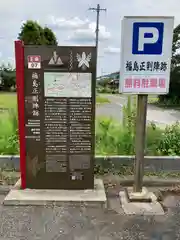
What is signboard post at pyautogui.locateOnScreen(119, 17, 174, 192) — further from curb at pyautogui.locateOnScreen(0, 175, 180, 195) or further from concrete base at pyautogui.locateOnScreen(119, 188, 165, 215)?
curb at pyautogui.locateOnScreen(0, 175, 180, 195)

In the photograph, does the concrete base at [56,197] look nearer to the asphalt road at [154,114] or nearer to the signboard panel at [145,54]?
the signboard panel at [145,54]

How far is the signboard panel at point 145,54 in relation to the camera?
3107mm

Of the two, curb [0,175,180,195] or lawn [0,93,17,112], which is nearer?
curb [0,175,180,195]

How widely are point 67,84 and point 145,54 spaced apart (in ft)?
3.26

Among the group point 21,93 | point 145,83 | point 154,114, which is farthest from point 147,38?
point 154,114

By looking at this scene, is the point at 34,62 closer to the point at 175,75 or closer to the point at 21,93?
the point at 21,93

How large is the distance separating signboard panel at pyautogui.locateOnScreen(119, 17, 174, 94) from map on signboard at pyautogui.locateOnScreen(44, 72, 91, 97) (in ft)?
1.46

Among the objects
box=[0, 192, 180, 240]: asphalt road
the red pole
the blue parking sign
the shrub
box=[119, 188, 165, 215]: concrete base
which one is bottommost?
box=[0, 192, 180, 240]: asphalt road

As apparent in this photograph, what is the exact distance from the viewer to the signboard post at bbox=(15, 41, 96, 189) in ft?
10.9

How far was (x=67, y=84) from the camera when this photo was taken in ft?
11.1

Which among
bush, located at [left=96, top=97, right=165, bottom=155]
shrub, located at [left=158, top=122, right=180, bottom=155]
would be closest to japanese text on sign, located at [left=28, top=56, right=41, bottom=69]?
bush, located at [left=96, top=97, right=165, bottom=155]

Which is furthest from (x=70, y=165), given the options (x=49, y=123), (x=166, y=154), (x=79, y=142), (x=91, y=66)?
(x=166, y=154)

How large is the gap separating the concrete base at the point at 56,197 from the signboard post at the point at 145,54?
136 cm

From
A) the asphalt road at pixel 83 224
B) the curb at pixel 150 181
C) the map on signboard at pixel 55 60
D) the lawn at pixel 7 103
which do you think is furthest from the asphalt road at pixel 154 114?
the asphalt road at pixel 83 224
